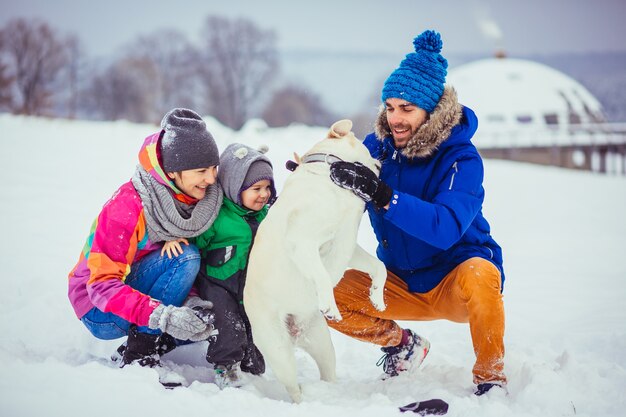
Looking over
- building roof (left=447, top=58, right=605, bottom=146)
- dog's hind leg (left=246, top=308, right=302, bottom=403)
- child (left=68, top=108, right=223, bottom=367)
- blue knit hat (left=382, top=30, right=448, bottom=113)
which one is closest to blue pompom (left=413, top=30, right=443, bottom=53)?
blue knit hat (left=382, top=30, right=448, bottom=113)

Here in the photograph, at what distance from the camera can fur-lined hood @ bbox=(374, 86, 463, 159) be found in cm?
307

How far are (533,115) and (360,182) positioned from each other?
33718 mm

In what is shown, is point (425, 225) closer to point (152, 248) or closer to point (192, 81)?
point (152, 248)

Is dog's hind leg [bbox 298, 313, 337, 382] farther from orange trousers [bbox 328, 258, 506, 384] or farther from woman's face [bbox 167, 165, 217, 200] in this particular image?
woman's face [bbox 167, 165, 217, 200]

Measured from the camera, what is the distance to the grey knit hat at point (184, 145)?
2961 millimetres

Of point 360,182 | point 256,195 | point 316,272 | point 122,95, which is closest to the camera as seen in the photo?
point 316,272

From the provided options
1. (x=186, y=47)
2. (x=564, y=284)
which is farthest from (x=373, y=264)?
(x=186, y=47)

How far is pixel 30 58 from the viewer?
70.1ft

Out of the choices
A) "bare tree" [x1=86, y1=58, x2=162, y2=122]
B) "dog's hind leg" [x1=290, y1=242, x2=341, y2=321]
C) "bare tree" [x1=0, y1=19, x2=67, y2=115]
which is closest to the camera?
"dog's hind leg" [x1=290, y1=242, x2=341, y2=321]

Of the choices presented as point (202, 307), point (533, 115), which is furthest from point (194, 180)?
point (533, 115)

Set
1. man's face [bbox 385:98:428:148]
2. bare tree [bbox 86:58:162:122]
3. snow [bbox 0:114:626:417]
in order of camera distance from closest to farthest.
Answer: snow [bbox 0:114:626:417] → man's face [bbox 385:98:428:148] → bare tree [bbox 86:58:162:122]

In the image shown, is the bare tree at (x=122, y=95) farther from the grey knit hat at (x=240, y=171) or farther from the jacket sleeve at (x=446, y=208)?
the jacket sleeve at (x=446, y=208)

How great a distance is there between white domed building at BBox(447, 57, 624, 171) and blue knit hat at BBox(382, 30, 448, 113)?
91.1 feet

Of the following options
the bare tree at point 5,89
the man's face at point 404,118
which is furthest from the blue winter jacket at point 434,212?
the bare tree at point 5,89
